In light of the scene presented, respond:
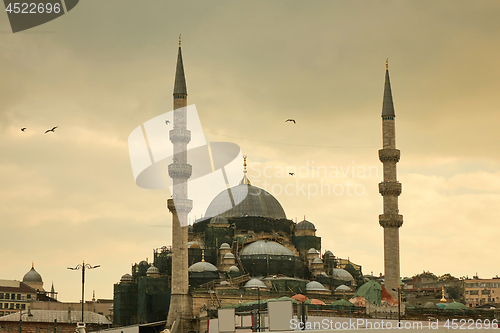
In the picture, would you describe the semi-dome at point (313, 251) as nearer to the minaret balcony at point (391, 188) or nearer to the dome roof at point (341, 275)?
the dome roof at point (341, 275)

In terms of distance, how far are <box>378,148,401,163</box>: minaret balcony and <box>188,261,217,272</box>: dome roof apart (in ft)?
61.2

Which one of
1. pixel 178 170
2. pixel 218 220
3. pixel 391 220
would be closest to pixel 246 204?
pixel 218 220

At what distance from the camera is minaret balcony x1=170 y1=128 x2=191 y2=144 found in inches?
2336

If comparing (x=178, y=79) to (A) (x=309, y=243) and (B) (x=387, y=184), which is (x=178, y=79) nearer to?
(B) (x=387, y=184)

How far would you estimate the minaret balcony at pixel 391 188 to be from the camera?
60.4 meters

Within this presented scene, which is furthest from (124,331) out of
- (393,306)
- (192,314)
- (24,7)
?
(24,7)

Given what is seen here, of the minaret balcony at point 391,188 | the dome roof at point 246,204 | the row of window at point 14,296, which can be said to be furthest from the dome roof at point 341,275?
the row of window at point 14,296

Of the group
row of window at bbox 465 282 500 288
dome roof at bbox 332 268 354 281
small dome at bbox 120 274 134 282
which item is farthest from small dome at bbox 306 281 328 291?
row of window at bbox 465 282 500 288

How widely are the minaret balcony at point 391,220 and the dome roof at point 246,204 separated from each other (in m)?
19.9

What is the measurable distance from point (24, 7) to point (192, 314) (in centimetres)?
3243

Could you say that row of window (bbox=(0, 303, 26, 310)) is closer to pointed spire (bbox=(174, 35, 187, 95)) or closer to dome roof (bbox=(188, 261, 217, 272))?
dome roof (bbox=(188, 261, 217, 272))

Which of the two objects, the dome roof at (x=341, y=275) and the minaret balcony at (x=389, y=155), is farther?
the dome roof at (x=341, y=275)

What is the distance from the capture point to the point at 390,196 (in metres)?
60.7

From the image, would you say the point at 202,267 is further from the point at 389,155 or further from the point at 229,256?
the point at 389,155
